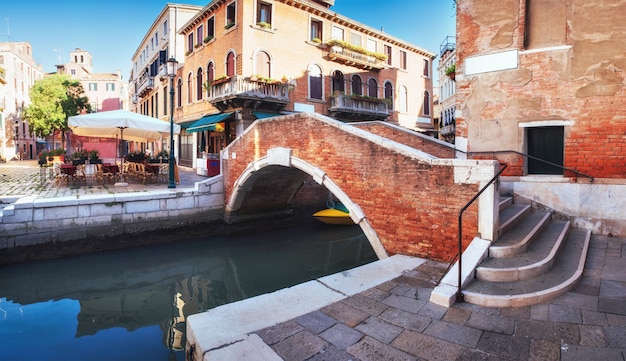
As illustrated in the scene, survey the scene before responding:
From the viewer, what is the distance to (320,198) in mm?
14133

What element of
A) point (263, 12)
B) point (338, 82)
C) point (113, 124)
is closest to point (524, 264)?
point (113, 124)

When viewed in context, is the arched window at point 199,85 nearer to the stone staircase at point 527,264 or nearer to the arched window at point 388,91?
the arched window at point 388,91

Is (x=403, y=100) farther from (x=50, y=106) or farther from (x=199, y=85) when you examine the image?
(x=50, y=106)

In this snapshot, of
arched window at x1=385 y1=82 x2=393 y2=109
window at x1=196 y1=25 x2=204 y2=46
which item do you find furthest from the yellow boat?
window at x1=196 y1=25 x2=204 y2=46

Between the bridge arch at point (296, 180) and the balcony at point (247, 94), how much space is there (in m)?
4.70

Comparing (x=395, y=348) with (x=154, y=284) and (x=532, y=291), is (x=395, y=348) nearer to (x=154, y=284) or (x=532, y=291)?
(x=532, y=291)

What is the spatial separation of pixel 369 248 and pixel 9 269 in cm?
888

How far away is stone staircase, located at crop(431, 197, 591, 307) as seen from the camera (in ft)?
12.1

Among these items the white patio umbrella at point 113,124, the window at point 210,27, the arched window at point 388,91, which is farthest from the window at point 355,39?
the white patio umbrella at point 113,124

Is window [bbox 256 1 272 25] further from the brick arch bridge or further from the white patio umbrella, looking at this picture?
the brick arch bridge

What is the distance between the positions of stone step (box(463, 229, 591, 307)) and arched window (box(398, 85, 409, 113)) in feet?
61.8

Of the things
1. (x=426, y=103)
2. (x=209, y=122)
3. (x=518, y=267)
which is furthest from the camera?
(x=426, y=103)

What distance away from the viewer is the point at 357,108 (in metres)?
18.5

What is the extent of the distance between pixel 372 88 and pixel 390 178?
15.8 meters
